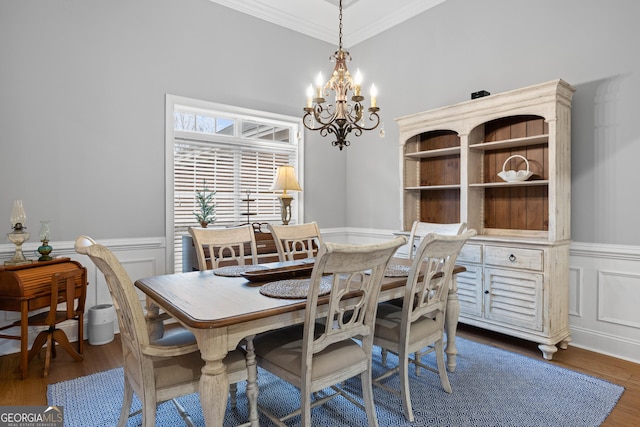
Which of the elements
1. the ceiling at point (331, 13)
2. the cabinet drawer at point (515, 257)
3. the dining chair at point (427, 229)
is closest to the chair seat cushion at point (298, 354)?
the dining chair at point (427, 229)

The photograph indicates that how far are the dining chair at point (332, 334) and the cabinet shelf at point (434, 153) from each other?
221cm

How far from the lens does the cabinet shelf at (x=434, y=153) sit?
3.68 meters

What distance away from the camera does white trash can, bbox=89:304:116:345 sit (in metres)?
3.18

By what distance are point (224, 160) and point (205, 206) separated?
64 cm

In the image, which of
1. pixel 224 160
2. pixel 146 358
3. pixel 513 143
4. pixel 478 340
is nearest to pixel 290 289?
pixel 146 358

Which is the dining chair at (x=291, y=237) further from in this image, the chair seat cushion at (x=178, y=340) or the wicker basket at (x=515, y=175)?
the wicker basket at (x=515, y=175)

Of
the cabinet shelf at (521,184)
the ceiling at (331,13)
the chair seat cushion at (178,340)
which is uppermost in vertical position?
the ceiling at (331,13)

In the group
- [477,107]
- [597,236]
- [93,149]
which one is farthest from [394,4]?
[93,149]

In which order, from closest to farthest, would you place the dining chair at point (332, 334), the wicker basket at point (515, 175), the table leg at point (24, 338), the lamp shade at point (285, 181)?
the dining chair at point (332, 334) → the table leg at point (24, 338) → the wicker basket at point (515, 175) → the lamp shade at point (285, 181)

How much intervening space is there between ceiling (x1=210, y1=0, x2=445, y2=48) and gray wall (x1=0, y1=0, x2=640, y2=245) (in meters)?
0.10

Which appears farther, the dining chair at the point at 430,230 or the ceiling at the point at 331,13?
the ceiling at the point at 331,13

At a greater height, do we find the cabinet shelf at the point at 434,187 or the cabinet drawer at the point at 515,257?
the cabinet shelf at the point at 434,187

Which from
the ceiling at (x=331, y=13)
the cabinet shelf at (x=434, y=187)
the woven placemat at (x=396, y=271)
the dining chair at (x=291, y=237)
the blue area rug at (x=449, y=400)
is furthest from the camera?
the ceiling at (x=331, y=13)

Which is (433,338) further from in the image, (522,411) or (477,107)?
(477,107)
